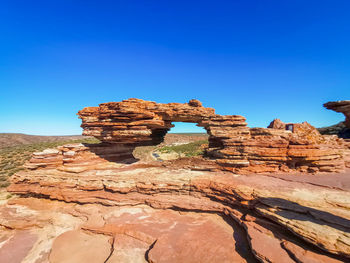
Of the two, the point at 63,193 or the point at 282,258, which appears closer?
the point at 282,258

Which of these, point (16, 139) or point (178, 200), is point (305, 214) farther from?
point (16, 139)

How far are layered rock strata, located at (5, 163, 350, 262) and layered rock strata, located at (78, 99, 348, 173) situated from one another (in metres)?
1.31

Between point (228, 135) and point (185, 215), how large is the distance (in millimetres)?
7446

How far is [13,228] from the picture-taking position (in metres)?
10.3

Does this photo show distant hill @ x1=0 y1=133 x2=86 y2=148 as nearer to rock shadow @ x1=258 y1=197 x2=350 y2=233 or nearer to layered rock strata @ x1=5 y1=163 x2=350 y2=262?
layered rock strata @ x1=5 y1=163 x2=350 y2=262

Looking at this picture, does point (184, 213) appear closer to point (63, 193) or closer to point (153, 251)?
point (153, 251)

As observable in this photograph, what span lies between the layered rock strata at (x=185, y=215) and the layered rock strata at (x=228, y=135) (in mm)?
1313

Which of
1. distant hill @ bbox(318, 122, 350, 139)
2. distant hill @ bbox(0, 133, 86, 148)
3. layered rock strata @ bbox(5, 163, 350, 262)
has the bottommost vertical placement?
layered rock strata @ bbox(5, 163, 350, 262)

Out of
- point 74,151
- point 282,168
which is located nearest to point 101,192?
point 74,151

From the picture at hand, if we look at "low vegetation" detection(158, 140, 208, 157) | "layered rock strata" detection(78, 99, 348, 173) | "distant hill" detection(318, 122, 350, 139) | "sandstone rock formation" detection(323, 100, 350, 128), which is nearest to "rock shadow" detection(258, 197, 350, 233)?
"layered rock strata" detection(78, 99, 348, 173)

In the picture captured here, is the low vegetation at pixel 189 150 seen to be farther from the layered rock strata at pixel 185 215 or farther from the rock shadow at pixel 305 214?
the rock shadow at pixel 305 214

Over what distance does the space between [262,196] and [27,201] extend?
1732cm

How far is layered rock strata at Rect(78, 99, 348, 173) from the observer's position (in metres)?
12.3

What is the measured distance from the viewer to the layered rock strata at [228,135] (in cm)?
1227
